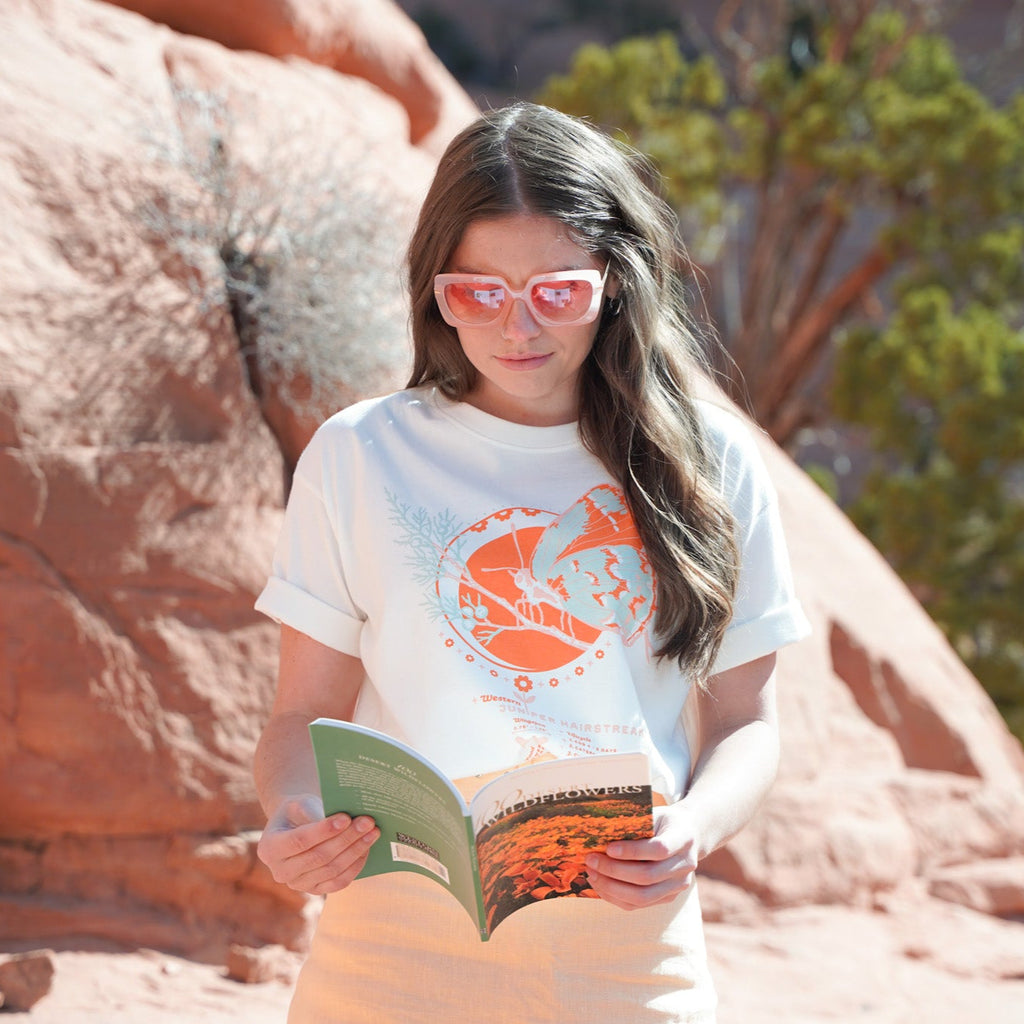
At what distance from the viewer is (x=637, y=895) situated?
129 cm

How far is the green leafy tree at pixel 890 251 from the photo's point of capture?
29.3 feet

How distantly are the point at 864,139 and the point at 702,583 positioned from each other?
1064 cm

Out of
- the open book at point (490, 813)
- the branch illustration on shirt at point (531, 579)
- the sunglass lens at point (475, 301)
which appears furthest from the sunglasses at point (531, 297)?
the open book at point (490, 813)

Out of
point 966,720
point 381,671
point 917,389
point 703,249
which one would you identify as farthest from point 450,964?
point 703,249

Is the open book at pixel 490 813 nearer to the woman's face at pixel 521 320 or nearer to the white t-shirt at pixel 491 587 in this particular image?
the white t-shirt at pixel 491 587

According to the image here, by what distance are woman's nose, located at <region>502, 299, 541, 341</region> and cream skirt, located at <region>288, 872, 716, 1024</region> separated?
2.16ft

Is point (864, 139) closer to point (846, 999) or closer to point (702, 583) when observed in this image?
point (846, 999)

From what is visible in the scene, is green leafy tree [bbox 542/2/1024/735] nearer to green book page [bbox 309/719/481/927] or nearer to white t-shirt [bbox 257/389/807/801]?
white t-shirt [bbox 257/389/807/801]

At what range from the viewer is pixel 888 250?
431 inches

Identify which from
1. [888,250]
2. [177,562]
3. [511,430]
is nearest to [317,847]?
[511,430]

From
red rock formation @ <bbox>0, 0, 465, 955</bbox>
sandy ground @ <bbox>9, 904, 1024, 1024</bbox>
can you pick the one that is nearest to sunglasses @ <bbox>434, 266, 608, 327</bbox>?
Answer: red rock formation @ <bbox>0, 0, 465, 955</bbox>

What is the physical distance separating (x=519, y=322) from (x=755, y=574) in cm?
45

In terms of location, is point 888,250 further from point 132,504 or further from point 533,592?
point 533,592

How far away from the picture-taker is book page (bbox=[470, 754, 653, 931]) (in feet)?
3.95
